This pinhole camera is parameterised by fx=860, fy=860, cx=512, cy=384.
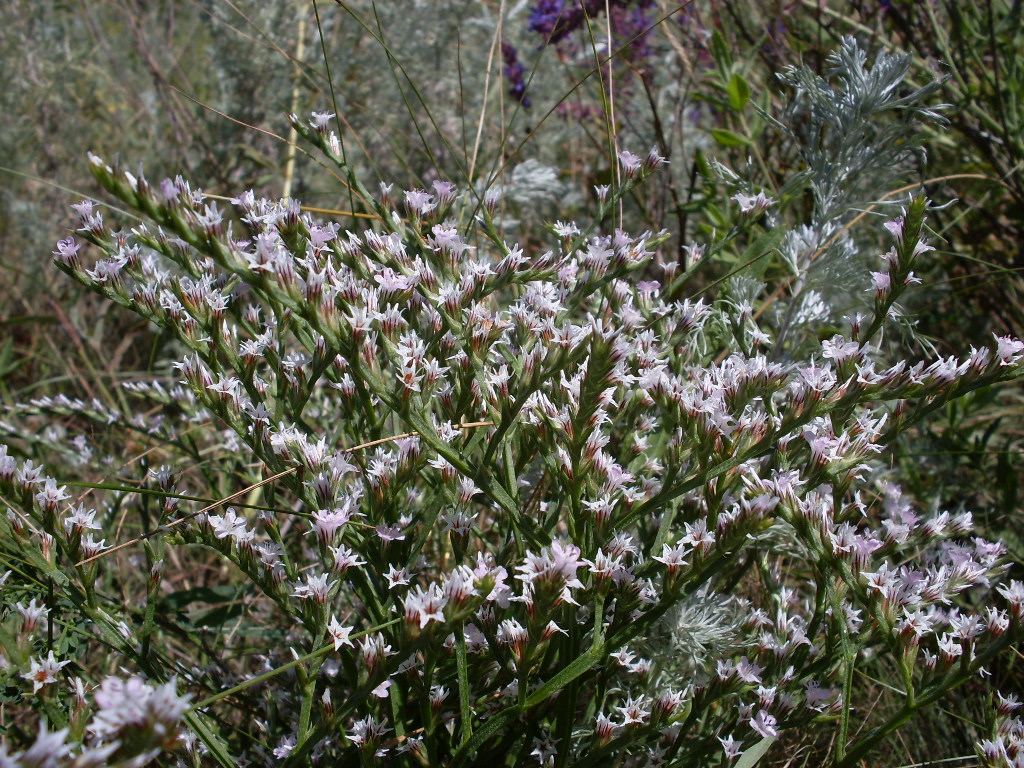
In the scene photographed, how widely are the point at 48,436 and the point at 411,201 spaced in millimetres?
1322

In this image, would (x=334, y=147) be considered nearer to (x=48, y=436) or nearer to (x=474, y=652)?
(x=474, y=652)

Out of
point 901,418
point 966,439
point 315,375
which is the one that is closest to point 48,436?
point 315,375

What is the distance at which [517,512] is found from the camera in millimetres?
1288

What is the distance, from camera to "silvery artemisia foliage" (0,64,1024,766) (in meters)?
1.23

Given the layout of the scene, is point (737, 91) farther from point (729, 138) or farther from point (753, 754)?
point (753, 754)

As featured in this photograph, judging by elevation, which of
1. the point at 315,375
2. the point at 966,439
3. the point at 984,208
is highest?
the point at 315,375

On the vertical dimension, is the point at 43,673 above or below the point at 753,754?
above

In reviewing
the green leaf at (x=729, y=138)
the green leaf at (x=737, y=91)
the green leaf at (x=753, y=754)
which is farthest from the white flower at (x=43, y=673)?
the green leaf at (x=737, y=91)

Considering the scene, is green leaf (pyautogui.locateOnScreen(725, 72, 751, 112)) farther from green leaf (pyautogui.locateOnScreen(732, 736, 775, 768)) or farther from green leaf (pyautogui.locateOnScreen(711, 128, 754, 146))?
green leaf (pyautogui.locateOnScreen(732, 736, 775, 768))

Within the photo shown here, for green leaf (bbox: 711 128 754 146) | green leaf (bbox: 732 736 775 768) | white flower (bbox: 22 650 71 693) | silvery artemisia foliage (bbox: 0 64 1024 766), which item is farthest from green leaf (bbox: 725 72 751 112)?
white flower (bbox: 22 650 71 693)

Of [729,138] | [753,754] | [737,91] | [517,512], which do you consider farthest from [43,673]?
[737,91]

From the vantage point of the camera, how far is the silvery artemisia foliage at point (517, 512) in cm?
123

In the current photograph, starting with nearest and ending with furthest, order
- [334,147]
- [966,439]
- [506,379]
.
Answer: [506,379], [334,147], [966,439]

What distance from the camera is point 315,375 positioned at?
4.67ft
